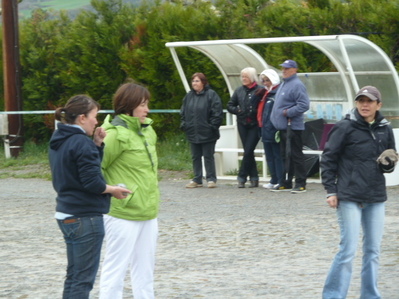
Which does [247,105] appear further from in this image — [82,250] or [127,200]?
[82,250]

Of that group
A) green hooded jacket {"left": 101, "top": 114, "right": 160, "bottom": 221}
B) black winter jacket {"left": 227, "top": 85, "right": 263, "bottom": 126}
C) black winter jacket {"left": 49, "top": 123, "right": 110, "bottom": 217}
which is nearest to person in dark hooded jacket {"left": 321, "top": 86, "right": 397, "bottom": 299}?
green hooded jacket {"left": 101, "top": 114, "right": 160, "bottom": 221}

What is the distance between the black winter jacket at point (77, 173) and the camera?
5.66m

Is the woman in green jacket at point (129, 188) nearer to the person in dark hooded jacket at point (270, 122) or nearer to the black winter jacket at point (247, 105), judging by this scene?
the person in dark hooded jacket at point (270, 122)

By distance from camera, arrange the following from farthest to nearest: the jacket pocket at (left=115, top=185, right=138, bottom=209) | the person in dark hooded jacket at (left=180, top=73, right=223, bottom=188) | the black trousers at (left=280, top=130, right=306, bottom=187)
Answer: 1. the person in dark hooded jacket at (left=180, top=73, right=223, bottom=188)
2. the black trousers at (left=280, top=130, right=306, bottom=187)
3. the jacket pocket at (left=115, top=185, right=138, bottom=209)

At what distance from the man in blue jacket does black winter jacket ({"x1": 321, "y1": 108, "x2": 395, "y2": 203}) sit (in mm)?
6195

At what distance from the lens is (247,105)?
44.7 feet

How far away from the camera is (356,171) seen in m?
6.48

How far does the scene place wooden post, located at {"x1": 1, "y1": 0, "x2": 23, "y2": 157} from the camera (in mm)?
18936

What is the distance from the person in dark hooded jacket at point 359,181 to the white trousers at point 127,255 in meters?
1.24

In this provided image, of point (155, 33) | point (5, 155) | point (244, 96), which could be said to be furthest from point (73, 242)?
point (5, 155)

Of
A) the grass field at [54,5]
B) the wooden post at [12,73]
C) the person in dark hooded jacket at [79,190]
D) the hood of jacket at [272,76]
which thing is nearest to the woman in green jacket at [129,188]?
the person in dark hooded jacket at [79,190]

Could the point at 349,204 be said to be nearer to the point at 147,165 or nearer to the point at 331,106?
the point at 147,165

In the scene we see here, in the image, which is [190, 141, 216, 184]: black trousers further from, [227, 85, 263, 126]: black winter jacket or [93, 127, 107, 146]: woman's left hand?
[93, 127, 107, 146]: woman's left hand

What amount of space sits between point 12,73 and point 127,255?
13.6 metres
